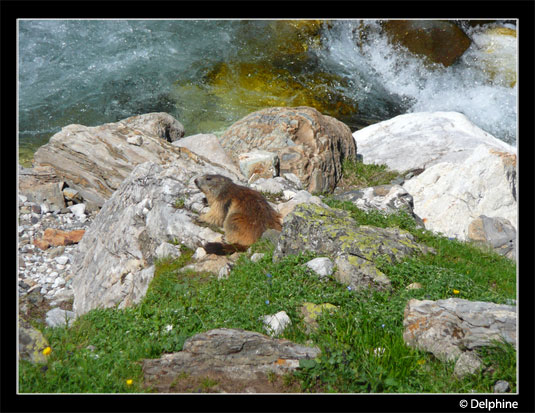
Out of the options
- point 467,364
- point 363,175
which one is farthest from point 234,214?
point 363,175

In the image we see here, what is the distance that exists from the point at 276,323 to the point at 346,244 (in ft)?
5.43

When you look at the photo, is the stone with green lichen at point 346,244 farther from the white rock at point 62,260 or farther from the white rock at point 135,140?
the white rock at point 135,140

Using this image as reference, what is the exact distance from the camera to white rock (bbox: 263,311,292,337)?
18.9ft

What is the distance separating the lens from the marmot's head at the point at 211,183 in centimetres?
895

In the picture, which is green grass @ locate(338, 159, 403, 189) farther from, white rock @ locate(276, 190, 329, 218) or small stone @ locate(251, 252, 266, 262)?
small stone @ locate(251, 252, 266, 262)

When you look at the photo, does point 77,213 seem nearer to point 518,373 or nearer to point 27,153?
point 27,153

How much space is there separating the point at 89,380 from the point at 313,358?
211 centimetres

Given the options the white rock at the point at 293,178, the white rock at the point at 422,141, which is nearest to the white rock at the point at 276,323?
the white rock at the point at 293,178

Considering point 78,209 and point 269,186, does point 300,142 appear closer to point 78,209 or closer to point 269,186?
point 269,186

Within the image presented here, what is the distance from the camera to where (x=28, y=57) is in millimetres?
19172

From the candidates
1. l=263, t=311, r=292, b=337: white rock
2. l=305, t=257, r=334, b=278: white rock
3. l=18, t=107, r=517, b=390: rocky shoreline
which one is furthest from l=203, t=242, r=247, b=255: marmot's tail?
l=263, t=311, r=292, b=337: white rock

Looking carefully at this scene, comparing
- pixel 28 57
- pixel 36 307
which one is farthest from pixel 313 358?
pixel 28 57

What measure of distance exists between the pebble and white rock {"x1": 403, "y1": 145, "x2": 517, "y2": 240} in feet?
24.7

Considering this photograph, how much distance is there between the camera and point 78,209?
43.9 ft
